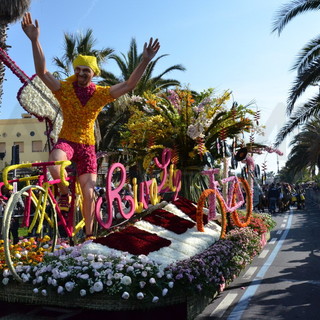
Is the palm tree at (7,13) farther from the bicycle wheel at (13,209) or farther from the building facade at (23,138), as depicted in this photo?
the building facade at (23,138)

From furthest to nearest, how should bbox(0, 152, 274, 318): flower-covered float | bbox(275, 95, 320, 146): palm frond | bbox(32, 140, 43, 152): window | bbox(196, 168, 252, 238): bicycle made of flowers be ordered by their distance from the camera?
bbox(32, 140, 43, 152): window < bbox(275, 95, 320, 146): palm frond < bbox(196, 168, 252, 238): bicycle made of flowers < bbox(0, 152, 274, 318): flower-covered float

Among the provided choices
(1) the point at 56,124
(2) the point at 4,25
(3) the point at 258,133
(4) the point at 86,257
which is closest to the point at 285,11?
(3) the point at 258,133

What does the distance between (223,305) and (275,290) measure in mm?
1106

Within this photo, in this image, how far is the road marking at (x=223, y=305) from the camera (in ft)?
15.1

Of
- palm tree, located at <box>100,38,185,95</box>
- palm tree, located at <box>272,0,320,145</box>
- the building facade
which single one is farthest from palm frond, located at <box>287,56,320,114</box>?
the building facade

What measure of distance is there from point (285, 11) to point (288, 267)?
8.99m

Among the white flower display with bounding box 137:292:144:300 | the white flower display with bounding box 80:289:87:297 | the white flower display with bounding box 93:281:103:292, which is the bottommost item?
the white flower display with bounding box 137:292:144:300

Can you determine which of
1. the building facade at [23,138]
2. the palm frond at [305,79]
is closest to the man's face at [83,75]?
the palm frond at [305,79]

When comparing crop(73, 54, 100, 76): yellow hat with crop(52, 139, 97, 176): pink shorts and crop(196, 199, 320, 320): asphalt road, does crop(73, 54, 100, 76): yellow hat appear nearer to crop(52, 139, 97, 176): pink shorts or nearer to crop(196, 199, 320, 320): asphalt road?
crop(52, 139, 97, 176): pink shorts

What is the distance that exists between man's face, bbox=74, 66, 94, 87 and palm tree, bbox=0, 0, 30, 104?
24.0 ft

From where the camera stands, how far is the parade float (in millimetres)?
3520

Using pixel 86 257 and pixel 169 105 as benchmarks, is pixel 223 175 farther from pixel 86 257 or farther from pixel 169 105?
pixel 86 257

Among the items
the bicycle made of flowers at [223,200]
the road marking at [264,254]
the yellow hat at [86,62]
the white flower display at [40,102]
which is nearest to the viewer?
the yellow hat at [86,62]

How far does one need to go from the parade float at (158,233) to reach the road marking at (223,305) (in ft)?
0.80
